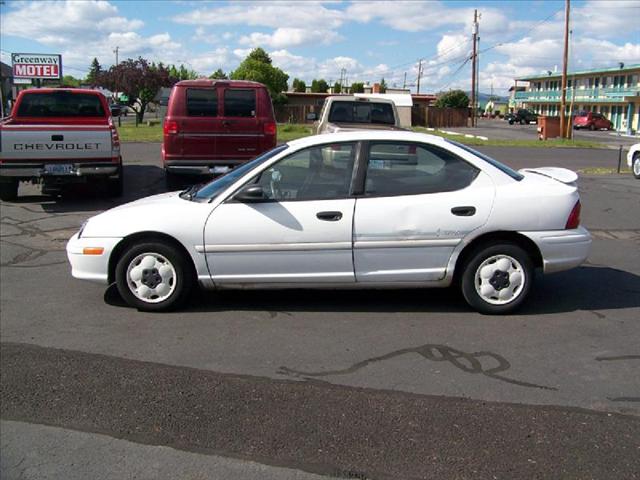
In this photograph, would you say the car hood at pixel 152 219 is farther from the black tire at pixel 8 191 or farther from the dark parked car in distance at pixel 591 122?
the dark parked car in distance at pixel 591 122

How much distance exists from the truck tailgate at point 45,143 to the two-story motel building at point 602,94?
2050 inches


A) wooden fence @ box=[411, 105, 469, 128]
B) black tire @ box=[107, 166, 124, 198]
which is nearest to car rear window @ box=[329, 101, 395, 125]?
black tire @ box=[107, 166, 124, 198]

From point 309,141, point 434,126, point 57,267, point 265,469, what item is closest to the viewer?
point 265,469

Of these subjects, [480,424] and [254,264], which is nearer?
[480,424]

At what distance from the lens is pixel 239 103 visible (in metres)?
11.6

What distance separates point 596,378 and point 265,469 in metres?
2.35

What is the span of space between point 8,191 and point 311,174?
8.48 m

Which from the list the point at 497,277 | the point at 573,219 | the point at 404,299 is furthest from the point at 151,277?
the point at 573,219

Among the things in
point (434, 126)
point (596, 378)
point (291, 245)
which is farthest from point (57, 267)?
point (434, 126)

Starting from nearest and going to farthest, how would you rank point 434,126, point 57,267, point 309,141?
point 309,141 < point 57,267 < point 434,126

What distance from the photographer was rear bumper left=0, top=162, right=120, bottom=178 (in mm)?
10656

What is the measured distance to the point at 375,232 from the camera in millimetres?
5340

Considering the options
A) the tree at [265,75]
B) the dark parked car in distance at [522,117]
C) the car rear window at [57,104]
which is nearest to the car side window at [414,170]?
the car rear window at [57,104]

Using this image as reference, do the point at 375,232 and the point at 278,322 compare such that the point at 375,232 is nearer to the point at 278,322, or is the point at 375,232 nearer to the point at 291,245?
the point at 291,245
